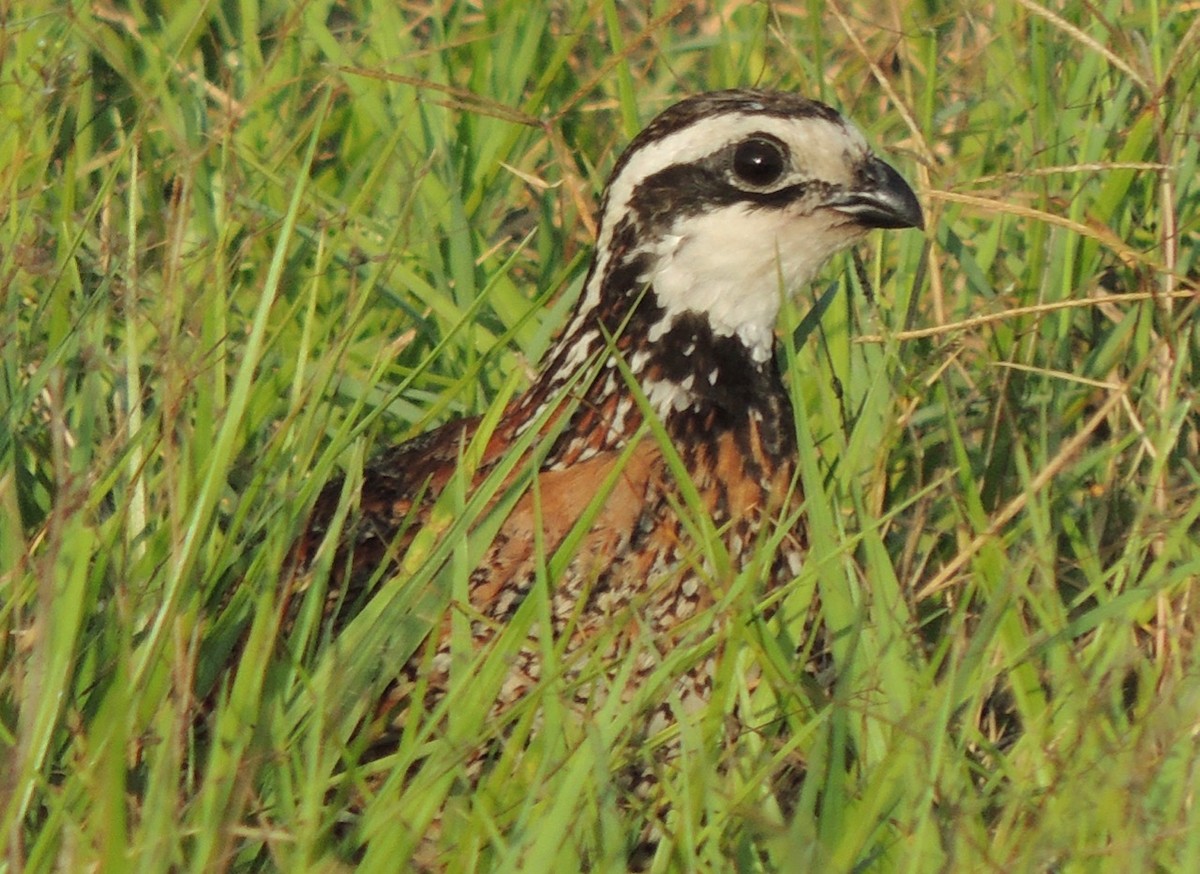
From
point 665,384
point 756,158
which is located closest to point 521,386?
point 665,384

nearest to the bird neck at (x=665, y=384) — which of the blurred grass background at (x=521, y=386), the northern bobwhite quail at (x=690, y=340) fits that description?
the northern bobwhite quail at (x=690, y=340)

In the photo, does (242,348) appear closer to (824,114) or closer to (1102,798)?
(824,114)

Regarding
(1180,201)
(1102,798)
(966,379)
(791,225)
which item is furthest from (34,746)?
(1180,201)

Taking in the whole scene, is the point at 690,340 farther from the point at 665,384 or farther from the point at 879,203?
the point at 879,203

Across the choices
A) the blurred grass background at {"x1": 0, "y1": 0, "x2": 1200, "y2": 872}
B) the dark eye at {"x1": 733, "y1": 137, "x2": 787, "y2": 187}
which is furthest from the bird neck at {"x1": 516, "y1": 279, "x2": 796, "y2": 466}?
the dark eye at {"x1": 733, "y1": 137, "x2": 787, "y2": 187}

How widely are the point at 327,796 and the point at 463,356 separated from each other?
1.50 meters

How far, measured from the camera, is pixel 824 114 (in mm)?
3660

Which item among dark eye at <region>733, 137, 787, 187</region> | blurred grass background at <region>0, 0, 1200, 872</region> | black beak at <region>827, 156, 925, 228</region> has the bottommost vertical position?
blurred grass background at <region>0, 0, 1200, 872</region>

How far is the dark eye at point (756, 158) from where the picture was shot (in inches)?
141

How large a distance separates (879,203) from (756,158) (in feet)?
0.76

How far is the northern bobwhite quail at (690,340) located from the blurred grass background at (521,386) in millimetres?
122

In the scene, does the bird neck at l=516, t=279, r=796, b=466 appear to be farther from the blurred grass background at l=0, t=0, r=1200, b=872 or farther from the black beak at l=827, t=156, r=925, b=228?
the black beak at l=827, t=156, r=925, b=228

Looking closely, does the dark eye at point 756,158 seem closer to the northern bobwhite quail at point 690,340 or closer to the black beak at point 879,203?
the northern bobwhite quail at point 690,340

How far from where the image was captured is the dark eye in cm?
357
